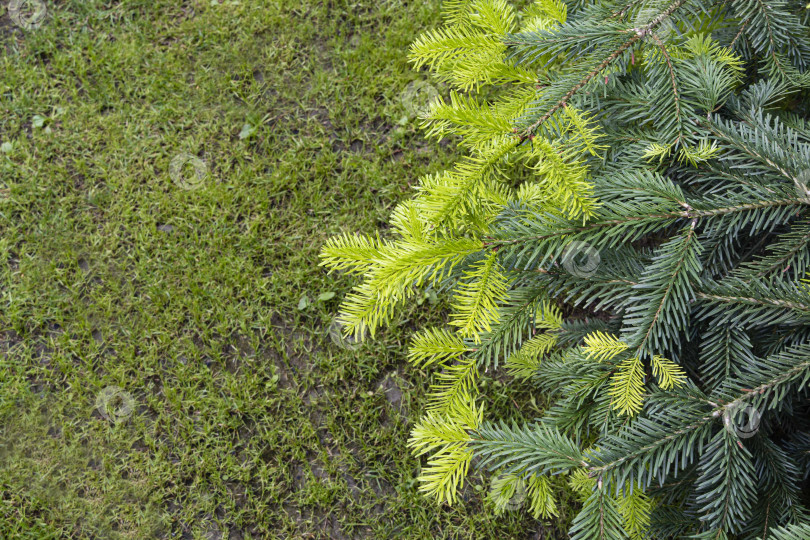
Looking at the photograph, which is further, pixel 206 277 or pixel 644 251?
pixel 206 277

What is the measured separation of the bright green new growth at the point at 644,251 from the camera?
126 centimetres

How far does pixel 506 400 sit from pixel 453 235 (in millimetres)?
1507

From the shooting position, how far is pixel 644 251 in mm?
1611

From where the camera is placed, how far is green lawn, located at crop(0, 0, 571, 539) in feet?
8.45

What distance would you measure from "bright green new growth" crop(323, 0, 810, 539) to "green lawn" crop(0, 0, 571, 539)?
43.7 inches

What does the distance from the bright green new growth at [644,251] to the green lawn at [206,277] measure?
1.11 metres

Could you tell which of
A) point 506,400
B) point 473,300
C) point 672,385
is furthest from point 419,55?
point 506,400

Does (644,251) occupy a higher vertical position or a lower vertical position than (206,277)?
higher

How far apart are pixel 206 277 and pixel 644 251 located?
2.09 metres

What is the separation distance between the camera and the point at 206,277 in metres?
2.88

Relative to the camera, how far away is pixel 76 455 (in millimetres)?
2670

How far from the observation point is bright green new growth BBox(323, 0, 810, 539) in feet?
4.15

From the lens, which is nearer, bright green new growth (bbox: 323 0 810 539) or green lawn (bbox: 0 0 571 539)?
bright green new growth (bbox: 323 0 810 539)

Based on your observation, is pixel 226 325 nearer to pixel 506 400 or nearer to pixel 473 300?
pixel 506 400
